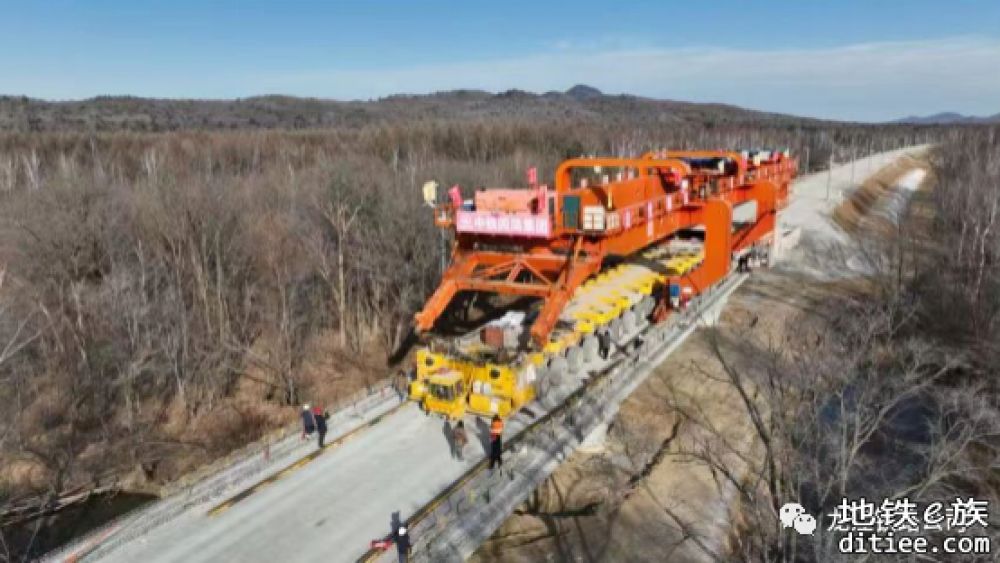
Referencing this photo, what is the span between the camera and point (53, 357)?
84.2 ft

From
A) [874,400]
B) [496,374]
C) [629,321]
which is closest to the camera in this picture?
[496,374]

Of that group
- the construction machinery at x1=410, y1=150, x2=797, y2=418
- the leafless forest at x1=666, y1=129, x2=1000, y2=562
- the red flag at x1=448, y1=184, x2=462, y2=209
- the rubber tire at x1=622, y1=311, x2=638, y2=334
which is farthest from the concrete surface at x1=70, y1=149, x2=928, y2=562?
the rubber tire at x1=622, y1=311, x2=638, y2=334

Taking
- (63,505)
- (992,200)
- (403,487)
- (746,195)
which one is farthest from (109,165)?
(992,200)

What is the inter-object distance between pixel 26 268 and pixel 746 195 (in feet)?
102

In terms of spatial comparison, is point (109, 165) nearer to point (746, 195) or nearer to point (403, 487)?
point (746, 195)

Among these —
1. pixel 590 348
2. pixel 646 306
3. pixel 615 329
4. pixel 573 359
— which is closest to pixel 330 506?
pixel 573 359

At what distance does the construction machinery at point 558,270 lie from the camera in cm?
1750

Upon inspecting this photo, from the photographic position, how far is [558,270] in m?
20.7

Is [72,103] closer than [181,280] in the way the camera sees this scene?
No

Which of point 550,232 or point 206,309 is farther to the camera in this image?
point 206,309

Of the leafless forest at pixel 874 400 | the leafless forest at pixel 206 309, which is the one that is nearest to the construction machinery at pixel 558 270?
the leafless forest at pixel 874 400

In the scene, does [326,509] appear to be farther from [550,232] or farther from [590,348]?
[590,348]

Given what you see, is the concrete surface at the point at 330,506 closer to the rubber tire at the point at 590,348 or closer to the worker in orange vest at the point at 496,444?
the worker in orange vest at the point at 496,444

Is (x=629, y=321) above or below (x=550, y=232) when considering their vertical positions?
below
